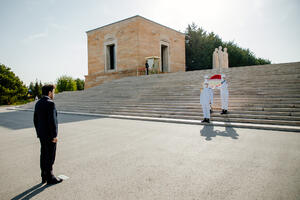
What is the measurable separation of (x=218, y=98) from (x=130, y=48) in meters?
16.7

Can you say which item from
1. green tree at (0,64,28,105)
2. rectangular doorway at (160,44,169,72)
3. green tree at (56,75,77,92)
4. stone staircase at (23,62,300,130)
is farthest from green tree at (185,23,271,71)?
green tree at (56,75,77,92)

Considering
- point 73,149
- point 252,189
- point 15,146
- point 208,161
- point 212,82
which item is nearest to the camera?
point 252,189

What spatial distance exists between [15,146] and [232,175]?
5.40m

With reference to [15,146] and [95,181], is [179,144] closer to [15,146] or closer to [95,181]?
[95,181]

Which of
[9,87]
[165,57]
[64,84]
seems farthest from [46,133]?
[64,84]

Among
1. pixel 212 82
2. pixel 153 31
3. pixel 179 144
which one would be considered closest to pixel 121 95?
pixel 212 82

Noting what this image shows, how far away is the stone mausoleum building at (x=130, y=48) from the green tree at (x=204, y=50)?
7.60 metres

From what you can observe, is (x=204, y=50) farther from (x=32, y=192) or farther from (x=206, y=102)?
(x=32, y=192)

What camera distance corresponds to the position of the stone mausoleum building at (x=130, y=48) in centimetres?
2388

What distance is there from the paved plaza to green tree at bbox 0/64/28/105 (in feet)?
127

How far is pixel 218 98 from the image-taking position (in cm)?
1014

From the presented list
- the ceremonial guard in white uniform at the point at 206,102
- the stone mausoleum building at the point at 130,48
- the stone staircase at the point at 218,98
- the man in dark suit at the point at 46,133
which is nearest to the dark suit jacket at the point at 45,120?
the man in dark suit at the point at 46,133

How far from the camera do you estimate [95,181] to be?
303cm

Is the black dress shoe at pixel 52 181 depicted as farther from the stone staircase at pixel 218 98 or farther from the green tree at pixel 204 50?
the green tree at pixel 204 50
